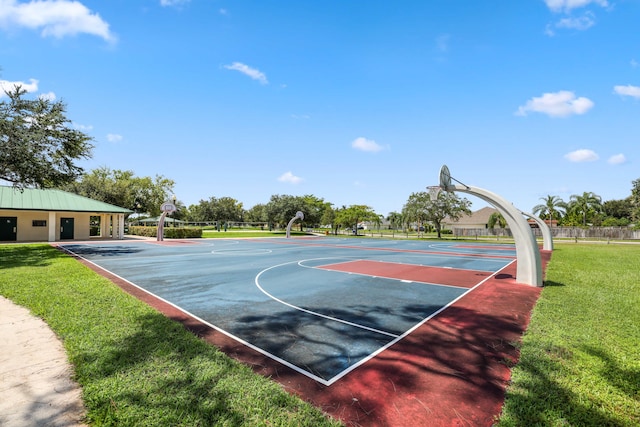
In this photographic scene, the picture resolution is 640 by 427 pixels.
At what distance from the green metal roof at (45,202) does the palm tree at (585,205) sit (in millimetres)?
83568

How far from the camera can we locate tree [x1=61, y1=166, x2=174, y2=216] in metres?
44.6

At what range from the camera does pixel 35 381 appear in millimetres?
4133

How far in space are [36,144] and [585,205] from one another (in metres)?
87.5

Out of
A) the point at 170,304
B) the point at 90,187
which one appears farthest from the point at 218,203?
the point at 170,304

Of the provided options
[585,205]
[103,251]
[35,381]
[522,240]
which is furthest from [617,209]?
[35,381]

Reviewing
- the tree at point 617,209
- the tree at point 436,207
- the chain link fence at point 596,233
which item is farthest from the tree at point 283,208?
the tree at point 617,209

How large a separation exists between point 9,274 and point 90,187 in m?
40.2

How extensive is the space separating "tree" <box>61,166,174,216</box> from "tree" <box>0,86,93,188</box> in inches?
1000

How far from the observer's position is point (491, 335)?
608 centimetres

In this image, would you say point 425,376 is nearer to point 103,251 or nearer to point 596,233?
point 103,251

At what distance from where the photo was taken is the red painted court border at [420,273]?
39.1 ft

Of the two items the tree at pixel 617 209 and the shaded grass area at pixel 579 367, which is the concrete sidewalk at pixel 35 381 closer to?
the shaded grass area at pixel 579 367

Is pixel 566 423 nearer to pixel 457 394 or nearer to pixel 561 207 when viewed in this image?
pixel 457 394

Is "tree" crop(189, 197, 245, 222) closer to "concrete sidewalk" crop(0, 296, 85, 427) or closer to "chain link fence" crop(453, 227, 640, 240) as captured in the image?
"chain link fence" crop(453, 227, 640, 240)
